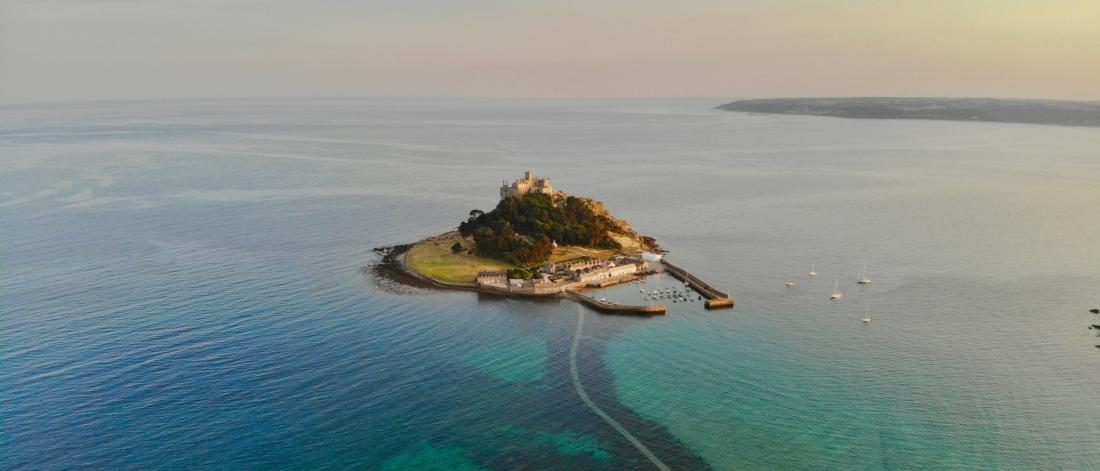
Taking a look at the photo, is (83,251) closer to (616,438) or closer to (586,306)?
(586,306)

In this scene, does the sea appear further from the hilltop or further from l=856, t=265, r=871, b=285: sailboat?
the hilltop

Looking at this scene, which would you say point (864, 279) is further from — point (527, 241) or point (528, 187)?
point (528, 187)

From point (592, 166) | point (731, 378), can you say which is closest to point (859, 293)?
point (731, 378)

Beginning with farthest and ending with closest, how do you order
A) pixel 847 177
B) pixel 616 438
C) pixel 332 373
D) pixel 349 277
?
pixel 847 177, pixel 349 277, pixel 332 373, pixel 616 438

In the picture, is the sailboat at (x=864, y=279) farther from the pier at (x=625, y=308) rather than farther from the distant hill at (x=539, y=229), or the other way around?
the distant hill at (x=539, y=229)

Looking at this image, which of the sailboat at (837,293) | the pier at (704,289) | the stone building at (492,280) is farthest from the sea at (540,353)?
the stone building at (492,280)

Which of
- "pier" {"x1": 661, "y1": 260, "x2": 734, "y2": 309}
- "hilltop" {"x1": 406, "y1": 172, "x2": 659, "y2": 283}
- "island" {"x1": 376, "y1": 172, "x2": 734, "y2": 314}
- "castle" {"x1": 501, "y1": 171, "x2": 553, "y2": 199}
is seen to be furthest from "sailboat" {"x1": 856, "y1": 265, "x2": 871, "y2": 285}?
"castle" {"x1": 501, "y1": 171, "x2": 553, "y2": 199}

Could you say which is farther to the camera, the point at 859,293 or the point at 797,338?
the point at 859,293
